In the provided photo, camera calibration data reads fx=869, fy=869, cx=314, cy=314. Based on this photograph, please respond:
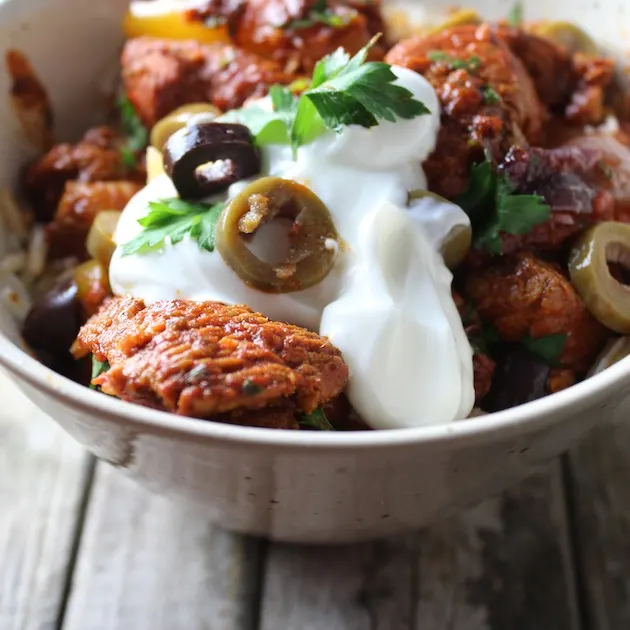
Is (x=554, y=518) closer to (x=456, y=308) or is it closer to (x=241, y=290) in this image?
(x=456, y=308)

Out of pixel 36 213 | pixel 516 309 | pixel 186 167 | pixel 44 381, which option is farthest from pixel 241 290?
pixel 36 213

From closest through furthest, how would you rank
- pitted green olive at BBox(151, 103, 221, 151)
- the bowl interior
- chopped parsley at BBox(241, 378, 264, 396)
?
chopped parsley at BBox(241, 378, 264, 396)
pitted green olive at BBox(151, 103, 221, 151)
the bowl interior

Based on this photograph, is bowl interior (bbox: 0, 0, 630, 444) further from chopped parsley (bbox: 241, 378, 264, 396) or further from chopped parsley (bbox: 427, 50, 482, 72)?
chopped parsley (bbox: 241, 378, 264, 396)

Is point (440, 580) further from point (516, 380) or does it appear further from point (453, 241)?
point (453, 241)

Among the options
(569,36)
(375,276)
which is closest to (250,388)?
(375,276)

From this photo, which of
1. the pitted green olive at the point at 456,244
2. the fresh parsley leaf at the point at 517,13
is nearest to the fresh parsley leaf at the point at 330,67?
the pitted green olive at the point at 456,244

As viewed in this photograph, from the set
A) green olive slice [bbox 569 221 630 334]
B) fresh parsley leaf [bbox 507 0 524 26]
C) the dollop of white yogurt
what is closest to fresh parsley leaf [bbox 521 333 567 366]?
green olive slice [bbox 569 221 630 334]
